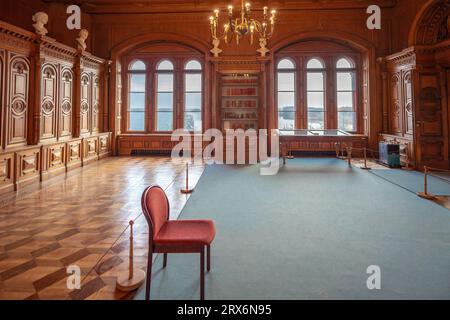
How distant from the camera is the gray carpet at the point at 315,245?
2164 millimetres

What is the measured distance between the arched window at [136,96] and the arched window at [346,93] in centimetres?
679

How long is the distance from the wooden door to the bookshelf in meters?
4.52

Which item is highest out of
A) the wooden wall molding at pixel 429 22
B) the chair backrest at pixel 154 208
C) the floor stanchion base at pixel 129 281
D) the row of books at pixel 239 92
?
the wooden wall molding at pixel 429 22

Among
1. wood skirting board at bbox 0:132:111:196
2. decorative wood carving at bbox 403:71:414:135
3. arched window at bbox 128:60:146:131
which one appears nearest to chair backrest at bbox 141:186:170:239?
wood skirting board at bbox 0:132:111:196

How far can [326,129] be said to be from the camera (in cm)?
1025

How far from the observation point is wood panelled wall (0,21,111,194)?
5.20 meters

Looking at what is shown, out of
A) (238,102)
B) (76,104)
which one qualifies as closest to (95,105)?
(76,104)

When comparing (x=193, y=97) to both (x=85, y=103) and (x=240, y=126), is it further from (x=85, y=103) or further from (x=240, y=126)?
(x=85, y=103)

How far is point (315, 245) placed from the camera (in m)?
2.94

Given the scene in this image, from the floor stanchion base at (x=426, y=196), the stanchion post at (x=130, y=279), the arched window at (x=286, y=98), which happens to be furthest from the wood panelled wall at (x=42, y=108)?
the floor stanchion base at (x=426, y=196)

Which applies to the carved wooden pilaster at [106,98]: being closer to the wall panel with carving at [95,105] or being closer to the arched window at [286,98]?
the wall panel with carving at [95,105]

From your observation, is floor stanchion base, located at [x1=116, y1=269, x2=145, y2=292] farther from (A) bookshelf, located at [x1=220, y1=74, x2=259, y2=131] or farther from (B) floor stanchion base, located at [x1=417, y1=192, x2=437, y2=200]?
(A) bookshelf, located at [x1=220, y1=74, x2=259, y2=131]

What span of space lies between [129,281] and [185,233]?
543 mm
